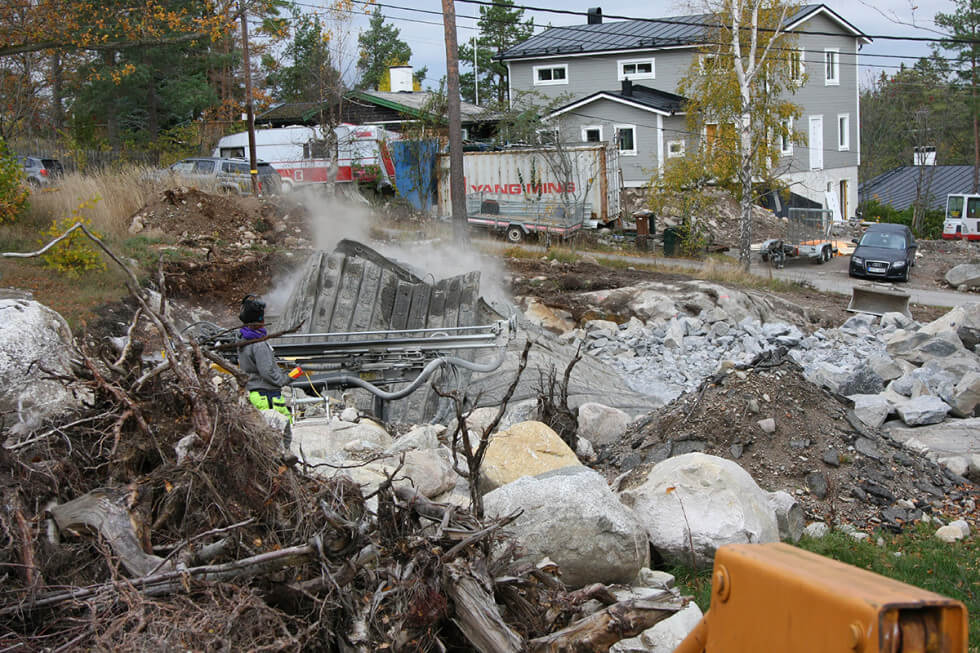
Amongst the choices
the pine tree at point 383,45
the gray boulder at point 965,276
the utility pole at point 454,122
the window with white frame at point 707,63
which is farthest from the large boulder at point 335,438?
the pine tree at point 383,45

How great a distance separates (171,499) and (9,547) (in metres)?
0.54

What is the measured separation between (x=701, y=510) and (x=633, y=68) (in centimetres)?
3528

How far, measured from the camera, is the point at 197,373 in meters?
3.49

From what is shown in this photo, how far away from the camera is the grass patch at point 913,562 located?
487 centimetres

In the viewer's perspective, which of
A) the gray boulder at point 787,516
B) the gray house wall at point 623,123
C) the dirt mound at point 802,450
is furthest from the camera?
the gray house wall at point 623,123

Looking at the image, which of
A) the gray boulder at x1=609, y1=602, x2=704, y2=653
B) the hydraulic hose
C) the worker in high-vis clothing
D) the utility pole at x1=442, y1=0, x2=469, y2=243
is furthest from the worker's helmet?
the utility pole at x1=442, y1=0, x2=469, y2=243

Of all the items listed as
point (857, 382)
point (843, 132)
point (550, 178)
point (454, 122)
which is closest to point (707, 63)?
point (550, 178)

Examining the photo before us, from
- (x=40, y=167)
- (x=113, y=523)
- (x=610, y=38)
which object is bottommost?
(x=113, y=523)

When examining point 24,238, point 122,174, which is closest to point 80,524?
point 24,238

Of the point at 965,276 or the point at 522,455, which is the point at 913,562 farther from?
the point at 965,276

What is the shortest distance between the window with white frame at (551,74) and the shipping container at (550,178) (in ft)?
35.6

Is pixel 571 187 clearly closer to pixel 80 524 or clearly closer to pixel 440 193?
pixel 440 193

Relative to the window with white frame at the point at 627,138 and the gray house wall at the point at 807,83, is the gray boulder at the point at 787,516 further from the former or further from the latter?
the gray house wall at the point at 807,83

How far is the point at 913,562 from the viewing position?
5312 millimetres
